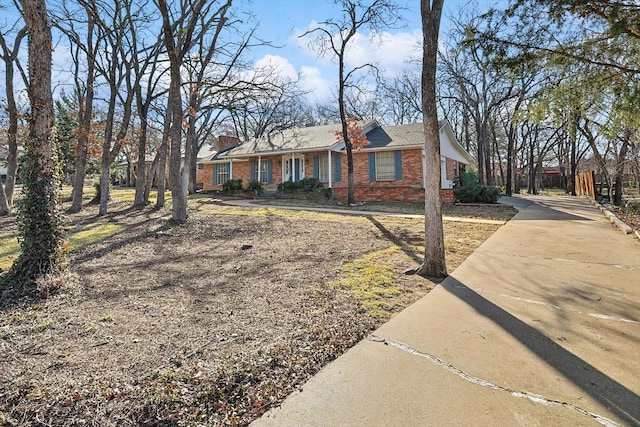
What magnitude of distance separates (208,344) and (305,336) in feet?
2.77

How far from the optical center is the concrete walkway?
1.98m

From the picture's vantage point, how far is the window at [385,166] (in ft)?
58.9

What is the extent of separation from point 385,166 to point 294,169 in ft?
17.4

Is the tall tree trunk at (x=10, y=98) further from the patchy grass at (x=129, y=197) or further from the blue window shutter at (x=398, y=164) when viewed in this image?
the blue window shutter at (x=398, y=164)

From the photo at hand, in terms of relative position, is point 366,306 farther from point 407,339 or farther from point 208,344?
point 208,344

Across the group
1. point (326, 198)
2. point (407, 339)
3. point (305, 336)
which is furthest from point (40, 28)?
point (326, 198)

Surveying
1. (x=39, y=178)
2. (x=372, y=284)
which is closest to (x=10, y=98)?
(x=39, y=178)

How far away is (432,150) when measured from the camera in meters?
4.91

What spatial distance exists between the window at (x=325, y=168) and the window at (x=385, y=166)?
1.96 metres

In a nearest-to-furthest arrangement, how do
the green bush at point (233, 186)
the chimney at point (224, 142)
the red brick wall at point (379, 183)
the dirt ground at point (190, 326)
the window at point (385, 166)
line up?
the dirt ground at point (190, 326), the red brick wall at point (379, 183), the window at point (385, 166), the green bush at point (233, 186), the chimney at point (224, 142)

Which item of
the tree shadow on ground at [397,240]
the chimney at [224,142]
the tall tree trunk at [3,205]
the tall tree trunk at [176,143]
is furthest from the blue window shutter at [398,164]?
the tall tree trunk at [3,205]

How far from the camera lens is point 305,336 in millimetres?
3014

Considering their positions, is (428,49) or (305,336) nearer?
(305,336)

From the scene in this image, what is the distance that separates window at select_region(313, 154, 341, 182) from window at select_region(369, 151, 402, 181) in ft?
6.42
